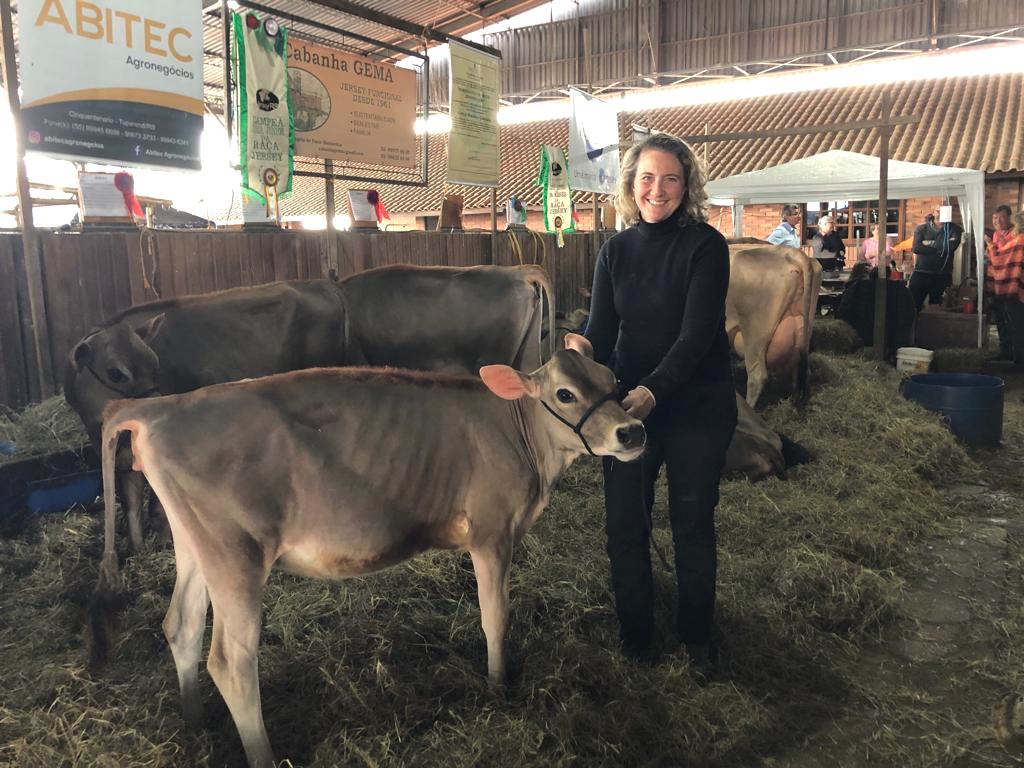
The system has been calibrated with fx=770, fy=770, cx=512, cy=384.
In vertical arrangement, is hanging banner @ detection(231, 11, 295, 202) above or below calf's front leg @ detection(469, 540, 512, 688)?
above

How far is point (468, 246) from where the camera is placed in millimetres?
8086

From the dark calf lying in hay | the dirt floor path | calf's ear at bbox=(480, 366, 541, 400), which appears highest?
calf's ear at bbox=(480, 366, 541, 400)

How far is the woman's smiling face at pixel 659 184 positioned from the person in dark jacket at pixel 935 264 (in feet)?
34.9

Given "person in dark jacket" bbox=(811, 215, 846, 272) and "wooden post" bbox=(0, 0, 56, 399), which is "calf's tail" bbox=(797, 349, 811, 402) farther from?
"person in dark jacket" bbox=(811, 215, 846, 272)

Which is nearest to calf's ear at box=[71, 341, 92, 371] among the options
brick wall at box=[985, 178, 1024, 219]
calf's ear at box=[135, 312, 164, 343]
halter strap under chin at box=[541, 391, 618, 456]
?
calf's ear at box=[135, 312, 164, 343]

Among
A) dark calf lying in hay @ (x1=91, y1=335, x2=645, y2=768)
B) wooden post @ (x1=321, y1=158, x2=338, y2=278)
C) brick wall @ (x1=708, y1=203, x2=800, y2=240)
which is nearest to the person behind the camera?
dark calf lying in hay @ (x1=91, y1=335, x2=645, y2=768)

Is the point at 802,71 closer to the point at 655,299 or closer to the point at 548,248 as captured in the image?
the point at 548,248

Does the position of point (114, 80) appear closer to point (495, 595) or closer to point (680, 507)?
point (495, 595)

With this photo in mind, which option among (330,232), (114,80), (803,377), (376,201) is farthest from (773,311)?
(114,80)

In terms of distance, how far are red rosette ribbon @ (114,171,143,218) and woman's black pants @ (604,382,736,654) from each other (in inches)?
147

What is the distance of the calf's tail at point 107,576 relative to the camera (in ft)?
7.96

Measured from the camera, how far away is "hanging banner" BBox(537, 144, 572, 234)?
8273 mm

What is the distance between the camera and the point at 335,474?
8.19 feet

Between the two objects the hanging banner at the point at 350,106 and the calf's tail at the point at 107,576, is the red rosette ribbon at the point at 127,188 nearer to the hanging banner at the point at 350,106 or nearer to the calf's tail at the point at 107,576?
the hanging banner at the point at 350,106
